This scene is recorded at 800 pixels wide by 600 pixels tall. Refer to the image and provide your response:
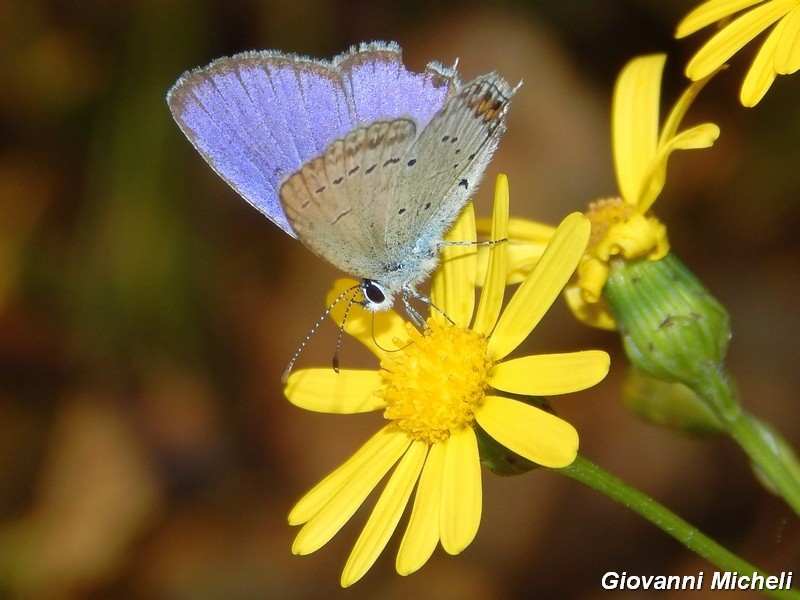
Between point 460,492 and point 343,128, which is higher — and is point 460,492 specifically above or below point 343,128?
below

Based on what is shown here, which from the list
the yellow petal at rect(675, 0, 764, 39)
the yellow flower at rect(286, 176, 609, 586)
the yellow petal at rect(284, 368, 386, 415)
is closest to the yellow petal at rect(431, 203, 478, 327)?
the yellow flower at rect(286, 176, 609, 586)

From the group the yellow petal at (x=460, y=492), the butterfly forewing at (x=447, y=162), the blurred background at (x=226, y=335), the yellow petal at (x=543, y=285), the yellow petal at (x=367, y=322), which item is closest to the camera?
the yellow petal at (x=460, y=492)

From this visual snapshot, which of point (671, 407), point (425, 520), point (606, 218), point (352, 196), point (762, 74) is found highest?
point (762, 74)

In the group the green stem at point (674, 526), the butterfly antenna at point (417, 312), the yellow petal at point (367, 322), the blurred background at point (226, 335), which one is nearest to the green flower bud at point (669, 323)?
the green stem at point (674, 526)

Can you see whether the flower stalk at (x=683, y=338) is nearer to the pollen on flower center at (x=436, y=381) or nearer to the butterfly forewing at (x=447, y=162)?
the pollen on flower center at (x=436, y=381)

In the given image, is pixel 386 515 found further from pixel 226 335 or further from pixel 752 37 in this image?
pixel 226 335

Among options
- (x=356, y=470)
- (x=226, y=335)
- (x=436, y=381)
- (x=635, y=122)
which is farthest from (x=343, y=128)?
(x=226, y=335)

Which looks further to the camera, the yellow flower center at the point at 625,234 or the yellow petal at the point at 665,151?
the yellow flower center at the point at 625,234

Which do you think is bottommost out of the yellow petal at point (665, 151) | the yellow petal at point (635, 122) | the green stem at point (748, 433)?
the green stem at point (748, 433)
